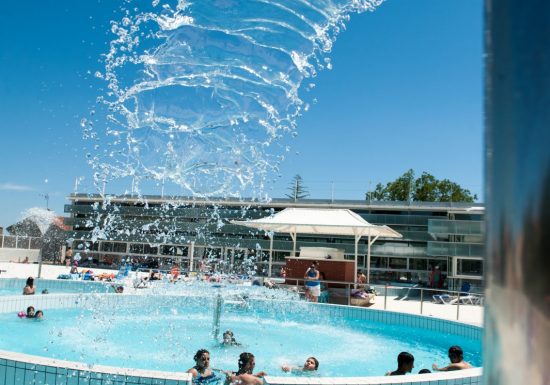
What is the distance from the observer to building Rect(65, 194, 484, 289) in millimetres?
34500

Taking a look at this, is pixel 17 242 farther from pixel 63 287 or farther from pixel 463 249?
pixel 463 249

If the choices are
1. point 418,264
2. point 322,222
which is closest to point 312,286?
point 322,222

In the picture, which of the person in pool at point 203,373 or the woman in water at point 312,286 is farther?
the woman in water at point 312,286

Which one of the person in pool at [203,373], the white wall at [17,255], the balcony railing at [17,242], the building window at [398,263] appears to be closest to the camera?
the person in pool at [203,373]

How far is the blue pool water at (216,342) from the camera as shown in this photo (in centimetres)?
892

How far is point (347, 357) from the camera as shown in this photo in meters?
9.75

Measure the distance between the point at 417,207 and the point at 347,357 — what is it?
1159 inches

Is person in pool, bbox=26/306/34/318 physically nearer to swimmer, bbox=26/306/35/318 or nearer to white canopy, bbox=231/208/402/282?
swimmer, bbox=26/306/35/318

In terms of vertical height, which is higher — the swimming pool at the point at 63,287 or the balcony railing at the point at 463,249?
the balcony railing at the point at 463,249

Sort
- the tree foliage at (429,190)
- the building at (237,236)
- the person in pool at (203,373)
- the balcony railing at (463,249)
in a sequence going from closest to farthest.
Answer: the person in pool at (203,373)
the balcony railing at (463,249)
the building at (237,236)
the tree foliage at (429,190)

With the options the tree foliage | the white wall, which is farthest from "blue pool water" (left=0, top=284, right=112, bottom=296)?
the tree foliage

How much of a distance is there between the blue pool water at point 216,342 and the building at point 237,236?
1548cm

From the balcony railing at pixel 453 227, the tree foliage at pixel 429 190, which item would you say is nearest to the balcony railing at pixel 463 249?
the balcony railing at pixel 453 227

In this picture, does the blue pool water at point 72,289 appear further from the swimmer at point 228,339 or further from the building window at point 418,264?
the building window at point 418,264
